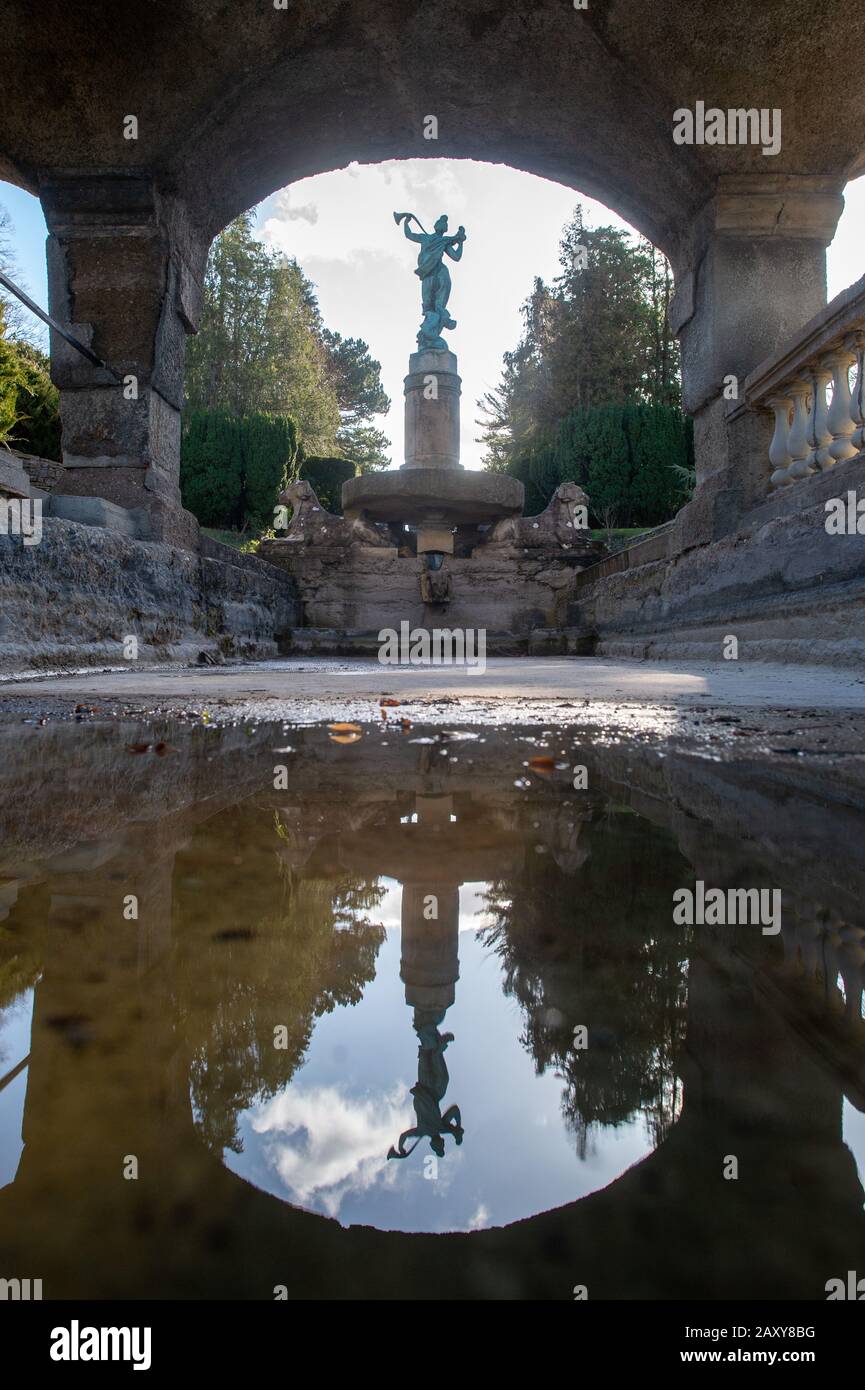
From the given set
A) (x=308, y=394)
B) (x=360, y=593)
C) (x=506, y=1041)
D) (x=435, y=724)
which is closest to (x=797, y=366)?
(x=435, y=724)

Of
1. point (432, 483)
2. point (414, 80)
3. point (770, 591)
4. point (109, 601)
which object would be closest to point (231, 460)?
point (432, 483)

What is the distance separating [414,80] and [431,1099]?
7.25m

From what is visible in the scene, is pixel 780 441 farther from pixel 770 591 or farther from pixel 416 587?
pixel 416 587

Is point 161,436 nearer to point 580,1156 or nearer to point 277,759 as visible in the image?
point 277,759

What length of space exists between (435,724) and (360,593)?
28.1 ft

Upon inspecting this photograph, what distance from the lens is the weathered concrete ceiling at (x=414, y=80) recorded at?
189 inches

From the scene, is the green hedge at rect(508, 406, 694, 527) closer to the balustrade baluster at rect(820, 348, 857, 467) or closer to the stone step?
the balustrade baluster at rect(820, 348, 857, 467)

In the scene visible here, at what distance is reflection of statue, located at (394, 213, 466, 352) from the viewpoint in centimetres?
1210

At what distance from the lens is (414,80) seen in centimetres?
568

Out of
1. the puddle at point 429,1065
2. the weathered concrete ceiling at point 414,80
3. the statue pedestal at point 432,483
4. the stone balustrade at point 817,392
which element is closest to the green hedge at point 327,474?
the statue pedestal at point 432,483

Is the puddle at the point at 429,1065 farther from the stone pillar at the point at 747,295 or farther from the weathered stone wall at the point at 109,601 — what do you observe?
the stone pillar at the point at 747,295

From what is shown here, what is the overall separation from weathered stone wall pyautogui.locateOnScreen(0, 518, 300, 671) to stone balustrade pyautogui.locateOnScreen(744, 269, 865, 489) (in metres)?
4.28

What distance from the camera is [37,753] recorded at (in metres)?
1.40
